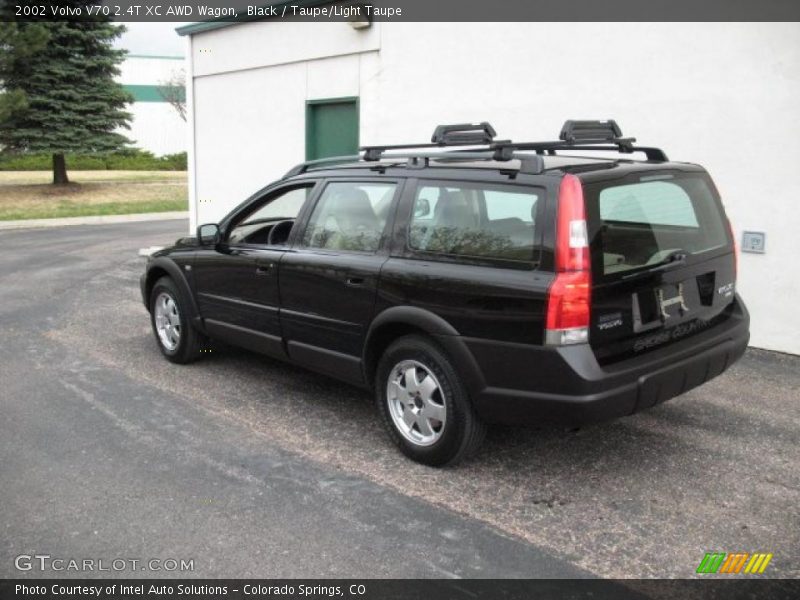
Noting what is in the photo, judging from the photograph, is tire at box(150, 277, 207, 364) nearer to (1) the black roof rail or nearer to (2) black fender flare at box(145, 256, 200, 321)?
(2) black fender flare at box(145, 256, 200, 321)

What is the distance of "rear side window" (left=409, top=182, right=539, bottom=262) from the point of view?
12.6 feet

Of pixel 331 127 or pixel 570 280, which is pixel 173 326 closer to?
pixel 570 280

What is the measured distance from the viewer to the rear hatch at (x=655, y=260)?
3717 millimetres

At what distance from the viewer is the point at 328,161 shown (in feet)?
18.3

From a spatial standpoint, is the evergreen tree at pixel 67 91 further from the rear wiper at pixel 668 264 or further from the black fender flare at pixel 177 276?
the rear wiper at pixel 668 264

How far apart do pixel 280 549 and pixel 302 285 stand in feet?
6.45

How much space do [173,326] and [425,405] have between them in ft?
9.75

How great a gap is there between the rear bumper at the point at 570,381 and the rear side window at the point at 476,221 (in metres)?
0.50

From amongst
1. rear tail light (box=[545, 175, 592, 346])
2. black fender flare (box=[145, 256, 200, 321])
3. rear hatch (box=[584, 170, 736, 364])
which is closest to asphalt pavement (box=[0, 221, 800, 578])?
black fender flare (box=[145, 256, 200, 321])

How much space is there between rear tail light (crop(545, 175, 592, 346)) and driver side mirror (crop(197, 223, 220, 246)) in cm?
305

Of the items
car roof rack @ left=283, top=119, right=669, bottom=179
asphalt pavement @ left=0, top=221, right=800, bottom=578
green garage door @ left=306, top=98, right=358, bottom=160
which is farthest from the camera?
green garage door @ left=306, top=98, right=358, bottom=160

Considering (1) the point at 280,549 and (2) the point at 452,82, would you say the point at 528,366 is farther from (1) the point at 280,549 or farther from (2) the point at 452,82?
(2) the point at 452,82

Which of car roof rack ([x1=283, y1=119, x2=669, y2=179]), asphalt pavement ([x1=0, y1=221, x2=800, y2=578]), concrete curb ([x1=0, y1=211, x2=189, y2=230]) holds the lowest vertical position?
asphalt pavement ([x1=0, y1=221, x2=800, y2=578])

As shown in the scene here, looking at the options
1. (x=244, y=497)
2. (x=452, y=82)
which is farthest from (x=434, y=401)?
(x=452, y=82)
